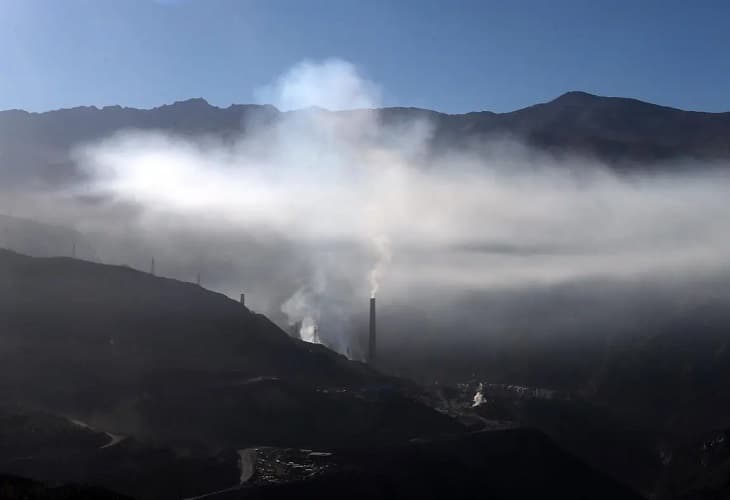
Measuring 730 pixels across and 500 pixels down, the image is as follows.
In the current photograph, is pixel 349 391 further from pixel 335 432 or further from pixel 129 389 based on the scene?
pixel 129 389

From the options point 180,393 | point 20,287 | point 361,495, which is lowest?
point 361,495

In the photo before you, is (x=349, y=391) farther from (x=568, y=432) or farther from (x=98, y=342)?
(x=568, y=432)

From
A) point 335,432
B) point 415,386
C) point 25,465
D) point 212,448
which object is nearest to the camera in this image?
point 25,465

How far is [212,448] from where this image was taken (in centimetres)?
10481

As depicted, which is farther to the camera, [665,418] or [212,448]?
[665,418]

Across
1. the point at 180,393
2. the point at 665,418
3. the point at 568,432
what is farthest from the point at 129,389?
the point at 665,418

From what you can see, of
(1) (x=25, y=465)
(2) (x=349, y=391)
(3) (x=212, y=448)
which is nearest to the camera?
(1) (x=25, y=465)

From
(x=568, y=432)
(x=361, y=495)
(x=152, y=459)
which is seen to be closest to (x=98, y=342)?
(x=152, y=459)

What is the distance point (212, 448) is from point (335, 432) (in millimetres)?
19389

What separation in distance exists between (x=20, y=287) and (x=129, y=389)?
35333 millimetres

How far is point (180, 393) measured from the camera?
11975 centimetres

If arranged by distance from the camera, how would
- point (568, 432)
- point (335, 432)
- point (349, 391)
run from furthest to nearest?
1. point (568, 432)
2. point (349, 391)
3. point (335, 432)

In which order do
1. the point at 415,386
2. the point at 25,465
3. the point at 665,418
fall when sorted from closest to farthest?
the point at 25,465
the point at 415,386
the point at 665,418

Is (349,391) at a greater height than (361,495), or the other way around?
(349,391)
